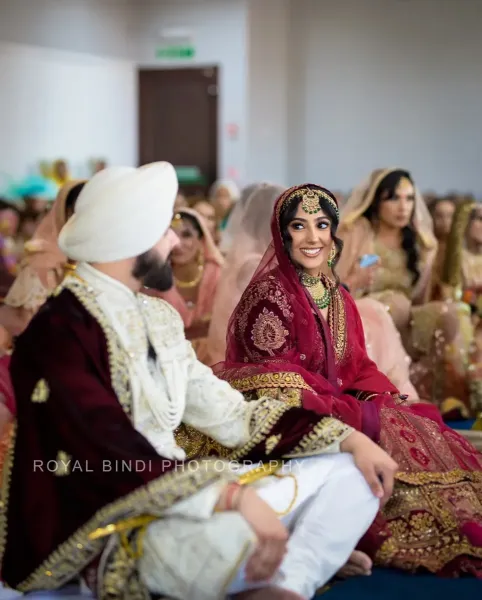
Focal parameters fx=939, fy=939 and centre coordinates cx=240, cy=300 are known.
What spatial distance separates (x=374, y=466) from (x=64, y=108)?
9224 mm

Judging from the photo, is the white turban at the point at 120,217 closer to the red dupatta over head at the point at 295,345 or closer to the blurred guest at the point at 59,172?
the red dupatta over head at the point at 295,345

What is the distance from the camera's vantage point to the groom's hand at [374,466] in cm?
226

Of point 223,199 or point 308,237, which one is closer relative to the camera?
point 308,237

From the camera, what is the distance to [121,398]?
2.17m

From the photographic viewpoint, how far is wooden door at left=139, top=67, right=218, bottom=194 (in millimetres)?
11656

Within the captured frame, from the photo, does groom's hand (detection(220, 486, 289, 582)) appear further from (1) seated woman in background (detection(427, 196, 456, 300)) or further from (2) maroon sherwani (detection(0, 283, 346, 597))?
(1) seated woman in background (detection(427, 196, 456, 300))

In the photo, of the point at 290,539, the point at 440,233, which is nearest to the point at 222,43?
the point at 440,233

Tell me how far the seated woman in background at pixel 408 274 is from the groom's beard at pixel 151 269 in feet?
8.04

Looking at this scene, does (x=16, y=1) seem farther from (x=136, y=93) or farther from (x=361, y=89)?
(x=361, y=89)

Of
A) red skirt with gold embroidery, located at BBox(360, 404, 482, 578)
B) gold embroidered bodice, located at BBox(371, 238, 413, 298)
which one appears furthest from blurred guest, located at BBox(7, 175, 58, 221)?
red skirt with gold embroidery, located at BBox(360, 404, 482, 578)

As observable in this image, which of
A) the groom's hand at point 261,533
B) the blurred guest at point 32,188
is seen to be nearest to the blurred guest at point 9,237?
the blurred guest at point 32,188

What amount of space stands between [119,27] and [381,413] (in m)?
9.63

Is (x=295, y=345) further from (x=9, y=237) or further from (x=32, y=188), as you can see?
(x=32, y=188)

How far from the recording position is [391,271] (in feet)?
16.4
